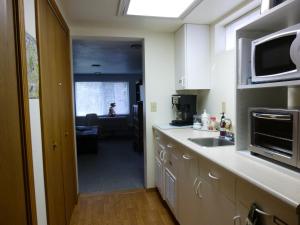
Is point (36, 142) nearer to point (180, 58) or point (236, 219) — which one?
point (236, 219)

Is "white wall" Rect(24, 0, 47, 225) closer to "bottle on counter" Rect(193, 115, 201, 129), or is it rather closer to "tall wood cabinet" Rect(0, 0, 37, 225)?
"tall wood cabinet" Rect(0, 0, 37, 225)

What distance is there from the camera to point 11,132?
1017mm

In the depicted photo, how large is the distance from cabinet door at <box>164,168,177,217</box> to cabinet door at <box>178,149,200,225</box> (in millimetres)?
140

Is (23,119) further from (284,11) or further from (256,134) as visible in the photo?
(284,11)

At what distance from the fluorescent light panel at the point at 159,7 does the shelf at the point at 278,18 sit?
822mm

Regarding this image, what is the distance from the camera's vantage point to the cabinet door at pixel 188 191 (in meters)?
1.69

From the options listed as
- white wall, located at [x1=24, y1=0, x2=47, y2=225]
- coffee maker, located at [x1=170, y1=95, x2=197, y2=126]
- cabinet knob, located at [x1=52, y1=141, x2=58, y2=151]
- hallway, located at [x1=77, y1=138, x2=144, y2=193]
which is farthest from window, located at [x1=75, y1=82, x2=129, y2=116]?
white wall, located at [x1=24, y1=0, x2=47, y2=225]

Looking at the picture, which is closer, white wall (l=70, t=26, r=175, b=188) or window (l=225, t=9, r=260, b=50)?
window (l=225, t=9, r=260, b=50)

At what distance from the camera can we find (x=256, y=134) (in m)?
1.36

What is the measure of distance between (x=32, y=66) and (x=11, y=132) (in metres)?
0.47

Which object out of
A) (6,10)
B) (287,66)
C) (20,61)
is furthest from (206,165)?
(6,10)

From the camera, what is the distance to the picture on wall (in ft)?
4.06

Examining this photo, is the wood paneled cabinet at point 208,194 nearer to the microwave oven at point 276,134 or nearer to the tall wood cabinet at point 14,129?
the microwave oven at point 276,134

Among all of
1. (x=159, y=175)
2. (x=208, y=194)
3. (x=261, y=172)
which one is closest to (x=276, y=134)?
(x=261, y=172)
